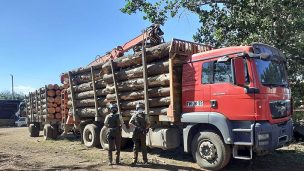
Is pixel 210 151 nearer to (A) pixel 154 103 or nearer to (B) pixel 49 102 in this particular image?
(A) pixel 154 103

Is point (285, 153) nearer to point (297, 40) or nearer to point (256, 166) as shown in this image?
point (256, 166)

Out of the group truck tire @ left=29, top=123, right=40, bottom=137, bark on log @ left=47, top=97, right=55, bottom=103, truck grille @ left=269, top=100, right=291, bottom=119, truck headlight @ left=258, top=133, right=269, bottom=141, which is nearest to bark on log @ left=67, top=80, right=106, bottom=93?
bark on log @ left=47, top=97, right=55, bottom=103

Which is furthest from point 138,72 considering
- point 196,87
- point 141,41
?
point 196,87

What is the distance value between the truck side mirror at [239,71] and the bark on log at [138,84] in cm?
235

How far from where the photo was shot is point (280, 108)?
9.85 metres

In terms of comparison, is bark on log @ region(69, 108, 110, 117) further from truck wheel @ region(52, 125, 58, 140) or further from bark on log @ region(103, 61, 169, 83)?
truck wheel @ region(52, 125, 58, 140)

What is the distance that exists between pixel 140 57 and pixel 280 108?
4.66m

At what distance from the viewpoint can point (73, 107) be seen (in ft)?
54.4

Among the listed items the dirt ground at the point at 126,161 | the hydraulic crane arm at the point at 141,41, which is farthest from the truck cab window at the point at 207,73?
the hydraulic crane arm at the point at 141,41

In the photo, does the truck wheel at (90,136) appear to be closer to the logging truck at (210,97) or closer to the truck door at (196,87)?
the logging truck at (210,97)

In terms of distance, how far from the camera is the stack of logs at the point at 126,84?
11531 mm

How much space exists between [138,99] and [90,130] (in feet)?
11.2

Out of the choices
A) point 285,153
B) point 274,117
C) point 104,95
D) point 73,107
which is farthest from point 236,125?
point 73,107

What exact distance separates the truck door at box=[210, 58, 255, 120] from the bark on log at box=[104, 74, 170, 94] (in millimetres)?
1705
